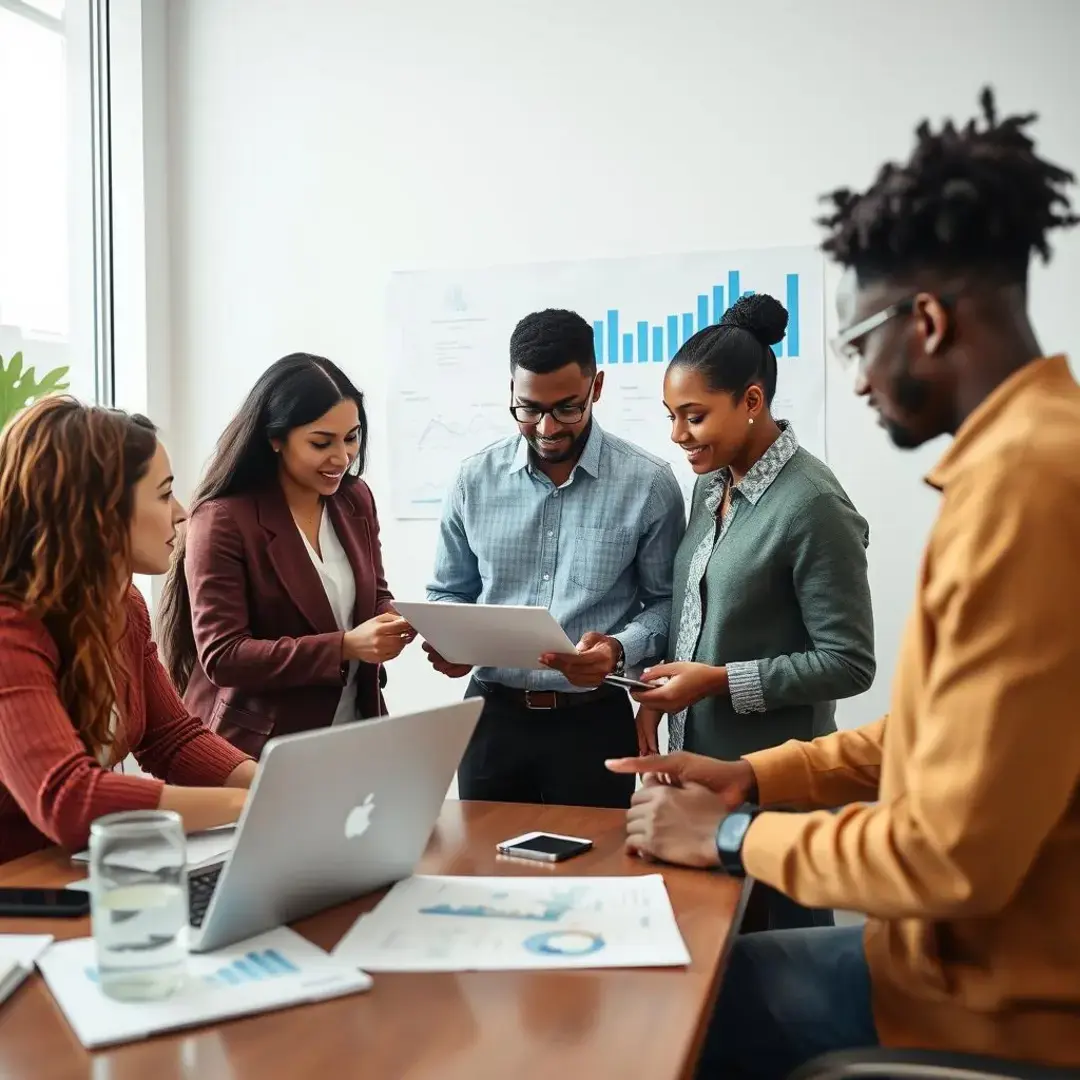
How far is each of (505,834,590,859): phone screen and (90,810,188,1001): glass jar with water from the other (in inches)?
22.5

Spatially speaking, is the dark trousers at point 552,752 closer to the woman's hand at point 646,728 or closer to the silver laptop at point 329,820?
the woman's hand at point 646,728

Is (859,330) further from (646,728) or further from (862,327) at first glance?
(646,728)

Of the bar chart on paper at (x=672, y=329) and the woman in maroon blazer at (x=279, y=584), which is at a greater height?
the bar chart on paper at (x=672, y=329)

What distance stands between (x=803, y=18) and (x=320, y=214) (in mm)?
1568

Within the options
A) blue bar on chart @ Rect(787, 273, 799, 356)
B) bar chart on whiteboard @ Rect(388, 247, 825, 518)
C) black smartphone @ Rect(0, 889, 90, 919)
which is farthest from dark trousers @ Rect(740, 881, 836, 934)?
blue bar on chart @ Rect(787, 273, 799, 356)

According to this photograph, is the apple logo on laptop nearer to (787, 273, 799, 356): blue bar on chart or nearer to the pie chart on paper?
the pie chart on paper

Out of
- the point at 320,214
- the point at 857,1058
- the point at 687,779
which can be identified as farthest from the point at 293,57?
the point at 857,1058

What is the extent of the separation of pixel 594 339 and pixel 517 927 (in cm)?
226

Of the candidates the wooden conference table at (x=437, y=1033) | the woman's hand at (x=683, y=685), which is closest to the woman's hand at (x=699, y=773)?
the wooden conference table at (x=437, y=1033)

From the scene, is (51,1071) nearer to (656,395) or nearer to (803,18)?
(656,395)

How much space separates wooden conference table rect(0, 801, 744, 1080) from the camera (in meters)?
0.97

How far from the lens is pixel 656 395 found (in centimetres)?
344

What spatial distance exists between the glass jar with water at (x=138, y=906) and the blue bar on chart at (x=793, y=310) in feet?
8.39

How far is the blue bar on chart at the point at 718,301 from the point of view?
132 inches
